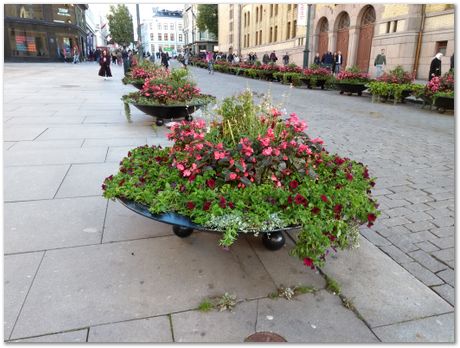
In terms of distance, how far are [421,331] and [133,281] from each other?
193cm

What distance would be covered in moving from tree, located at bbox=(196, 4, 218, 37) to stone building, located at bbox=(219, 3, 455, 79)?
32.5 m

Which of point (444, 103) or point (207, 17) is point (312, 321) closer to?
point (444, 103)

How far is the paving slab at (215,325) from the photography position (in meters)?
2.15

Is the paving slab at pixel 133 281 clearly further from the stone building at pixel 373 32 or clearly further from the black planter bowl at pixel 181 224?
the stone building at pixel 373 32

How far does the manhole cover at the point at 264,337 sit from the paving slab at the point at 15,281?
1438 mm

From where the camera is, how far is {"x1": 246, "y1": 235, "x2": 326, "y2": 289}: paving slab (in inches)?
106

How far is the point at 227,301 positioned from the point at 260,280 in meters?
0.37

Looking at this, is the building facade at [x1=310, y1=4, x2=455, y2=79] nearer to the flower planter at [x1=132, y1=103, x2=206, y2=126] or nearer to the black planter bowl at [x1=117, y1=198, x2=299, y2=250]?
the flower planter at [x1=132, y1=103, x2=206, y2=126]

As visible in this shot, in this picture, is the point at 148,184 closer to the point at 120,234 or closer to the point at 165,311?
the point at 120,234

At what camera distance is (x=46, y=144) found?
253 inches

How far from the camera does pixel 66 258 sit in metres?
2.89

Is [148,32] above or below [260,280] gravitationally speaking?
above

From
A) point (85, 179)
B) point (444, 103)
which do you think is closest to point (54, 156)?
point (85, 179)

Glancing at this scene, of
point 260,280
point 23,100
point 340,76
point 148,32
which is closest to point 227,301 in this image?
point 260,280
